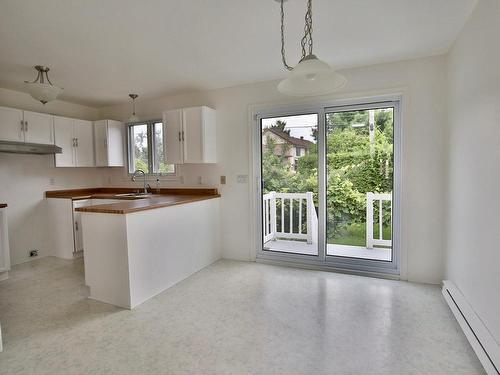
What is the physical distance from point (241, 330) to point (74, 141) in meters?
3.84

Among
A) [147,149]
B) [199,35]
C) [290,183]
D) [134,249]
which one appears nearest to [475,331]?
[290,183]

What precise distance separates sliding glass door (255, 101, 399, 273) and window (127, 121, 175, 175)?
1.69 metres

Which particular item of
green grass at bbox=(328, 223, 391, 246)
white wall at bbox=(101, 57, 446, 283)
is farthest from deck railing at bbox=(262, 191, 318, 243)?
white wall at bbox=(101, 57, 446, 283)

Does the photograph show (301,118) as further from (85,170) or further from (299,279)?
(85,170)

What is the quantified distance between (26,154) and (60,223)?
3.48ft

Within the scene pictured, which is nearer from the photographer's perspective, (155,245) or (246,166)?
(155,245)

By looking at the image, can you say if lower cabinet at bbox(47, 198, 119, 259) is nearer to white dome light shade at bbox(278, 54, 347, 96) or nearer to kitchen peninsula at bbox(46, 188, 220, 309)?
kitchen peninsula at bbox(46, 188, 220, 309)

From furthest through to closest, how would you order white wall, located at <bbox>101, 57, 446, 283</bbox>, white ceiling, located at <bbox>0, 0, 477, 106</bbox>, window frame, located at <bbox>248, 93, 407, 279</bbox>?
window frame, located at <bbox>248, 93, 407, 279</bbox>, white wall, located at <bbox>101, 57, 446, 283</bbox>, white ceiling, located at <bbox>0, 0, 477, 106</bbox>

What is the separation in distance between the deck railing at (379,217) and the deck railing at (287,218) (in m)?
0.67

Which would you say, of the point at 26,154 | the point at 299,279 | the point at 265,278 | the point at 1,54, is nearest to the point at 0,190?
the point at 26,154

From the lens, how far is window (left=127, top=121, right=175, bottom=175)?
4430 mm

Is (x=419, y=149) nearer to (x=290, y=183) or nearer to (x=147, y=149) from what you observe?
(x=290, y=183)

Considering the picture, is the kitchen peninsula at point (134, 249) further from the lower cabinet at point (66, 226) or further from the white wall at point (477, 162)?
the white wall at point (477, 162)

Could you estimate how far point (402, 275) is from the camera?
3.05 m
